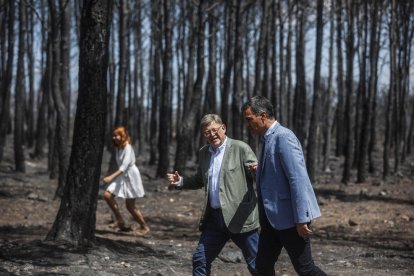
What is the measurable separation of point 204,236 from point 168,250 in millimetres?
3612

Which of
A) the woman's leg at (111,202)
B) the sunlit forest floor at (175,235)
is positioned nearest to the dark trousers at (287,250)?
the sunlit forest floor at (175,235)

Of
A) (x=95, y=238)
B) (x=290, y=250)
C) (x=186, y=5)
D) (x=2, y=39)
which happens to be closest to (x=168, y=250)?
(x=95, y=238)

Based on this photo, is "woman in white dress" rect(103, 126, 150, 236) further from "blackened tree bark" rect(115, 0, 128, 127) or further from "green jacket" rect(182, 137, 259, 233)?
"blackened tree bark" rect(115, 0, 128, 127)

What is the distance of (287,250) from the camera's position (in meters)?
4.68

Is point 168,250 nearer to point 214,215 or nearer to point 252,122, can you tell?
point 214,215

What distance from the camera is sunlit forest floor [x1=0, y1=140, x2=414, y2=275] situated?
7207 mm

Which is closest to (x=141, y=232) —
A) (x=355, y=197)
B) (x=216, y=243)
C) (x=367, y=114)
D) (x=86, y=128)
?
(x=86, y=128)

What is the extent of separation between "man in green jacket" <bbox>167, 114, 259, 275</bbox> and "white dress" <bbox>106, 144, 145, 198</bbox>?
4.80m

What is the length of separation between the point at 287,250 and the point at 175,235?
→ 21.6 feet

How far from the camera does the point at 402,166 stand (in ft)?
91.0

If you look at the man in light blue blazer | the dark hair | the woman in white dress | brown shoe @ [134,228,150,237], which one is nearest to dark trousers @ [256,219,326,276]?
the man in light blue blazer

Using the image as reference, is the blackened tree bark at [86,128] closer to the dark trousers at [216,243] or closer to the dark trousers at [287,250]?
the dark trousers at [216,243]

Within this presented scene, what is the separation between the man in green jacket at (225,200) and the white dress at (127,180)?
4.80 metres

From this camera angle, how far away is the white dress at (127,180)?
33.6 ft
